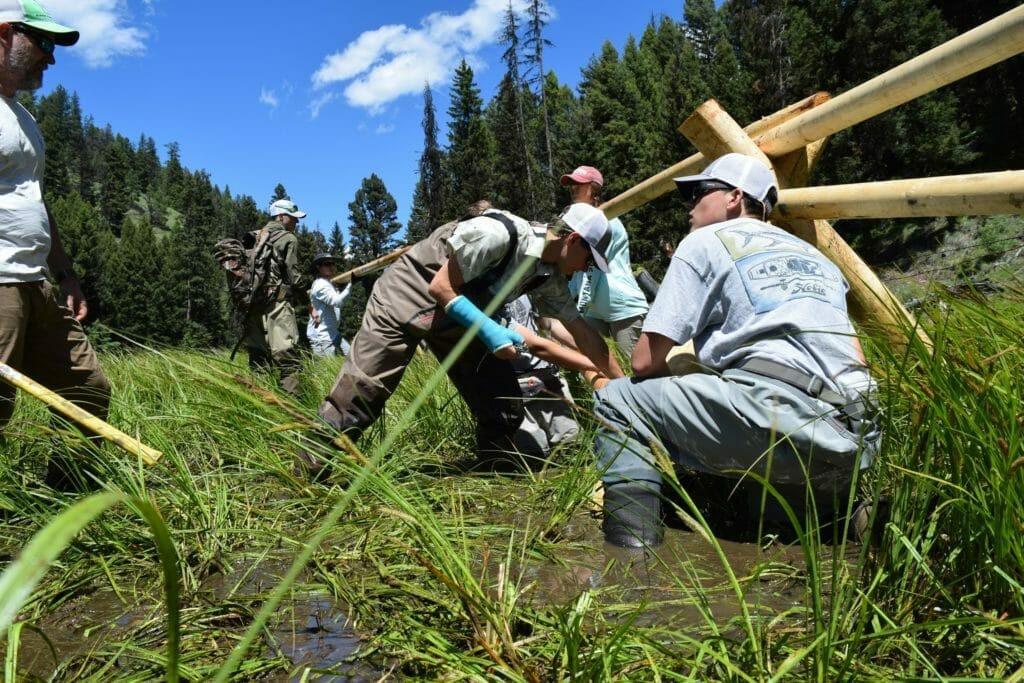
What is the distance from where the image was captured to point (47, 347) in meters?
2.92

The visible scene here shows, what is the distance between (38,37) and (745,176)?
9.20 feet

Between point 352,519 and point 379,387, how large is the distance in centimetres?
125

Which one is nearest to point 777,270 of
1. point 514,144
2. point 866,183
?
point 866,183

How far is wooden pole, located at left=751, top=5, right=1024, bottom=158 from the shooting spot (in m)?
1.96

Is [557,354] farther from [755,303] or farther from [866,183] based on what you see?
[866,183]

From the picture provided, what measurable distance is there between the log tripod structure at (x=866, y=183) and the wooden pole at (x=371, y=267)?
5.78 feet

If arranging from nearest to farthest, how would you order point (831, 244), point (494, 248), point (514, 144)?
point (831, 244) < point (494, 248) < point (514, 144)

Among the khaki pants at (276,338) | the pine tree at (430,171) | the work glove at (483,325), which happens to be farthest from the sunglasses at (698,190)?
the pine tree at (430,171)

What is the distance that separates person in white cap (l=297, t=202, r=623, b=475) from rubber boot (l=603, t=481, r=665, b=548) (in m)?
0.84

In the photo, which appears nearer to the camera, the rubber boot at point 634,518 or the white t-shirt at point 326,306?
the rubber boot at point 634,518

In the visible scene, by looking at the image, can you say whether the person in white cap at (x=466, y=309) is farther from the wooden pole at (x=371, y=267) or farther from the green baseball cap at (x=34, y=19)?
the green baseball cap at (x=34, y=19)

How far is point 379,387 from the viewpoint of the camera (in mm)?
3377

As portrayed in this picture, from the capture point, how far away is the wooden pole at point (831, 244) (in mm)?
2553

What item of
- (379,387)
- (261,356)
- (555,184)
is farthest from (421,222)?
(379,387)
